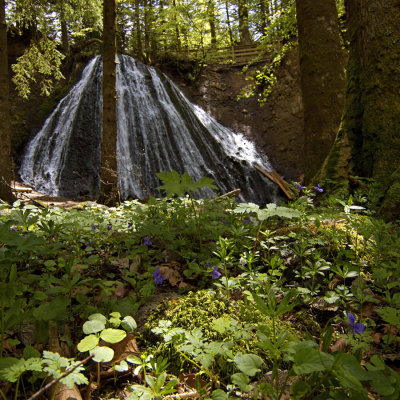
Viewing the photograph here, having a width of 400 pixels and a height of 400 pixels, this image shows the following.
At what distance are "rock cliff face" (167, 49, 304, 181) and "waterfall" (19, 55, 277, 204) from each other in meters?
1.03

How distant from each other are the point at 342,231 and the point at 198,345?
4.49 ft

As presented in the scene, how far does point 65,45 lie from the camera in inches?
705

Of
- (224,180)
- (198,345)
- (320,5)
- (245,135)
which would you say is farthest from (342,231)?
(245,135)

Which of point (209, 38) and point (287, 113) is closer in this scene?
point (287, 113)

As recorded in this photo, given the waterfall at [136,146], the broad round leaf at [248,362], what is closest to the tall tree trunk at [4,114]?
the waterfall at [136,146]

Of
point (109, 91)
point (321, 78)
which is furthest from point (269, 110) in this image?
point (321, 78)

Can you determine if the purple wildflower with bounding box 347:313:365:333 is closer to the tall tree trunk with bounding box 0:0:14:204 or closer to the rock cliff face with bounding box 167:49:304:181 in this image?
the tall tree trunk with bounding box 0:0:14:204

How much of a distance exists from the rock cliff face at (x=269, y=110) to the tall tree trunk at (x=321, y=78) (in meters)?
8.13

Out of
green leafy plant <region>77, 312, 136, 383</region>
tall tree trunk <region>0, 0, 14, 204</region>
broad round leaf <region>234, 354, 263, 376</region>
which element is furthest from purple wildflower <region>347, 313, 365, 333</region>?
tall tree trunk <region>0, 0, 14, 204</region>

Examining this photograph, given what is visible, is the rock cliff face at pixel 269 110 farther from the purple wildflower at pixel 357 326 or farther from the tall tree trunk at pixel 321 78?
the purple wildflower at pixel 357 326

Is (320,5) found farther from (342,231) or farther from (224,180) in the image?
(224,180)

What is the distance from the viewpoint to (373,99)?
3.07m

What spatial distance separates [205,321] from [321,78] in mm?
4444

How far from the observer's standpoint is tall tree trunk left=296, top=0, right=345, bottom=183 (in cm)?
441
